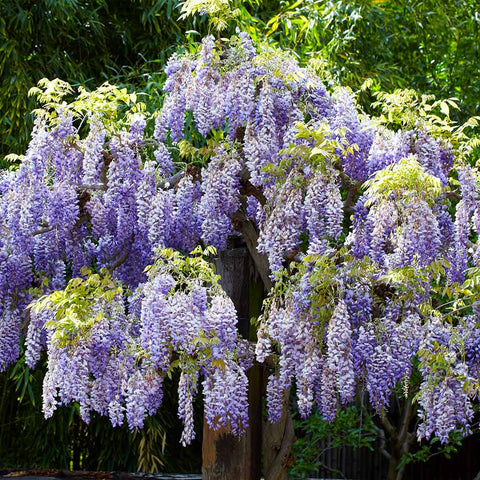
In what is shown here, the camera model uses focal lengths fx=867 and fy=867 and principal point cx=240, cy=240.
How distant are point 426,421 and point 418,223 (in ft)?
2.74

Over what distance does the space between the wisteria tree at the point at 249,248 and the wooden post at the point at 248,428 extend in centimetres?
17

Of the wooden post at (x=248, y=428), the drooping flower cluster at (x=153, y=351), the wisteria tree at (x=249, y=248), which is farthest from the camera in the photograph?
the wooden post at (x=248, y=428)

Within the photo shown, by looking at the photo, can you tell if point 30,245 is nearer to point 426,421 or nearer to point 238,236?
point 238,236

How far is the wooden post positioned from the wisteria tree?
169 mm

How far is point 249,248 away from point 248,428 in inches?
37.5

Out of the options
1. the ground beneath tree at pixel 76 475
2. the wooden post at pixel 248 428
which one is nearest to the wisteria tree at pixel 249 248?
the wooden post at pixel 248 428

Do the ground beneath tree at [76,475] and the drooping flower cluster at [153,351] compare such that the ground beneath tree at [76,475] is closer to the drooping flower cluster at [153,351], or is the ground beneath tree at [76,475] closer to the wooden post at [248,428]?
the wooden post at [248,428]

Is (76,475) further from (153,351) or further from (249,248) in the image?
(153,351)

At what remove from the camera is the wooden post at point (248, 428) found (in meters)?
4.51

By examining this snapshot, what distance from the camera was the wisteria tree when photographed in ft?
12.0

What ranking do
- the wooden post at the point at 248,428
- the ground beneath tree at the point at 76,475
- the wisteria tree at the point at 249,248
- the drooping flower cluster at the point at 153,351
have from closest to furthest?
the wisteria tree at the point at 249,248 → the drooping flower cluster at the point at 153,351 → the wooden post at the point at 248,428 → the ground beneath tree at the point at 76,475

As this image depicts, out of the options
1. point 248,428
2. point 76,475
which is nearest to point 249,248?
point 248,428

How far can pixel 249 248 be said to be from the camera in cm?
464

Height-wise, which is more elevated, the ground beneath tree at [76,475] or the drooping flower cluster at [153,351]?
the drooping flower cluster at [153,351]
